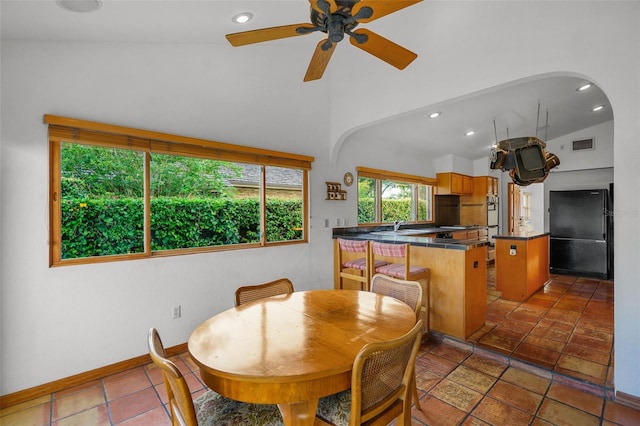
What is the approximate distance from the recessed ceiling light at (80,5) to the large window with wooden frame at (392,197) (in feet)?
11.2

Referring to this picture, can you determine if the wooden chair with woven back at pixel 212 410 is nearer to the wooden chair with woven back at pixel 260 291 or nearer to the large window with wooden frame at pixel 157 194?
the wooden chair with woven back at pixel 260 291

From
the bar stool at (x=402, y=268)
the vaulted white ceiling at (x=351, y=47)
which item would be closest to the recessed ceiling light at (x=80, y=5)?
the vaulted white ceiling at (x=351, y=47)

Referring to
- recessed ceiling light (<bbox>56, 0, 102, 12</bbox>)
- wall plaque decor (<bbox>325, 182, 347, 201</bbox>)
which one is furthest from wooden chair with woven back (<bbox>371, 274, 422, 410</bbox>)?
recessed ceiling light (<bbox>56, 0, 102, 12</bbox>)

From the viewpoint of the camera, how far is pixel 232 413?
4.14 feet

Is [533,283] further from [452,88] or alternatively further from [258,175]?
[258,175]

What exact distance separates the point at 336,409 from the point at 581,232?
249 inches

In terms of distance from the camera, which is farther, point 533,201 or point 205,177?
point 533,201

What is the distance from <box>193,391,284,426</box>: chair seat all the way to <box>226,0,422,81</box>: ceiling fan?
184cm

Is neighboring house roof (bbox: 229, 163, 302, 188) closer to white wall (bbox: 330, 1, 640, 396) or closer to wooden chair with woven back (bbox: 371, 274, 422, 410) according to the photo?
white wall (bbox: 330, 1, 640, 396)

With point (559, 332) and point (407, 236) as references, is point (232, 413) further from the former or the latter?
point (559, 332)

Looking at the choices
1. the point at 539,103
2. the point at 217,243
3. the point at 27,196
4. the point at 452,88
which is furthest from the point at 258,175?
the point at 539,103

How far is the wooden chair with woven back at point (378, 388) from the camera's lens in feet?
3.60

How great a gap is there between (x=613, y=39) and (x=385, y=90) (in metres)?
1.87

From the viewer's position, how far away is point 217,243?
3.18m
